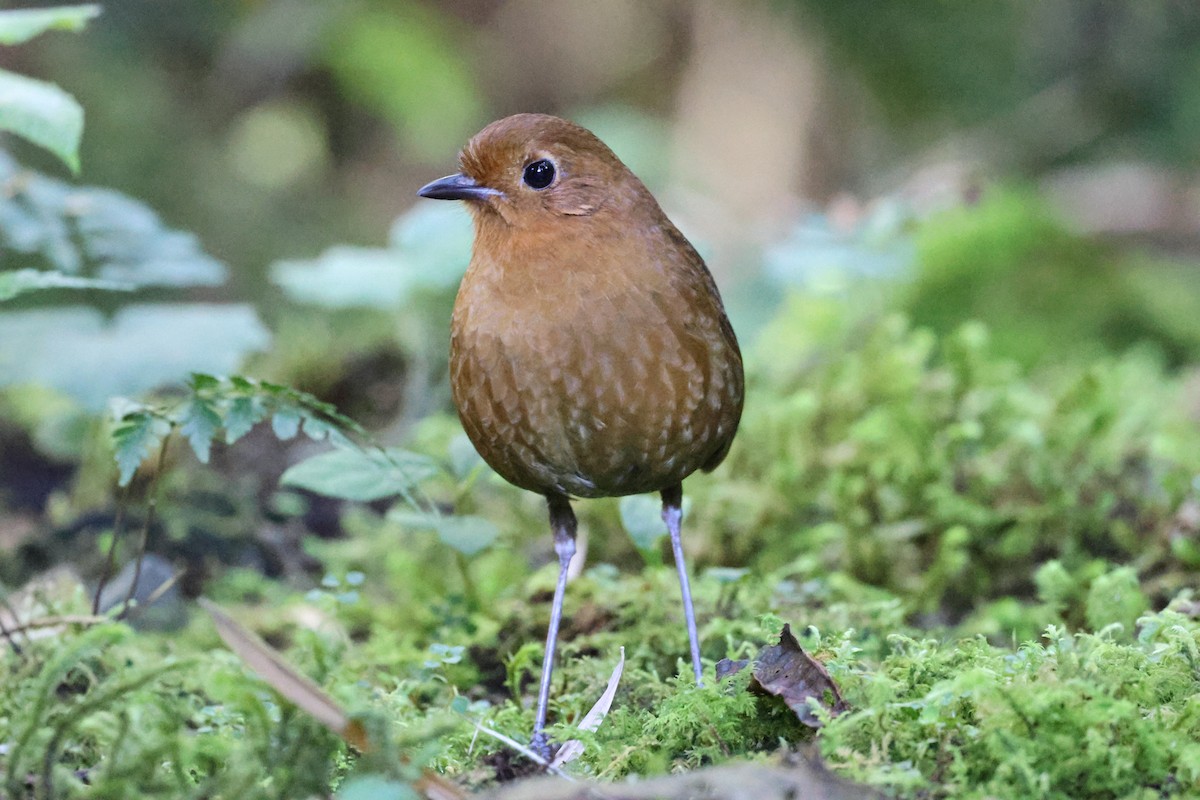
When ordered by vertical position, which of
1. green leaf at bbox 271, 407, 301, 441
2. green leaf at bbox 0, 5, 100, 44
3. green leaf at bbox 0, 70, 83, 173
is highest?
green leaf at bbox 0, 5, 100, 44

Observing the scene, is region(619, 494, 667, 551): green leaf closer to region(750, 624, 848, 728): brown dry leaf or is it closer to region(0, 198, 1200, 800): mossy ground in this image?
region(0, 198, 1200, 800): mossy ground

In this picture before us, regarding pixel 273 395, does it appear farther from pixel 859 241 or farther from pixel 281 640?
pixel 859 241

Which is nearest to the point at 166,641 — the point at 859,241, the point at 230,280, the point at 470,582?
the point at 470,582

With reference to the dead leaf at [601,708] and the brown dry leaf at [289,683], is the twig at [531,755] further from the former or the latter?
the brown dry leaf at [289,683]

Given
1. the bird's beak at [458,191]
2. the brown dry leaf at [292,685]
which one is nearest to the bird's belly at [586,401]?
the bird's beak at [458,191]

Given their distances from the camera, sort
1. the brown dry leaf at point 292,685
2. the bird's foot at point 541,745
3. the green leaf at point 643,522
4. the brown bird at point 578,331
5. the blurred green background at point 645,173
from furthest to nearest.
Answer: the blurred green background at point 645,173 → the green leaf at point 643,522 → the brown bird at point 578,331 → the bird's foot at point 541,745 → the brown dry leaf at point 292,685

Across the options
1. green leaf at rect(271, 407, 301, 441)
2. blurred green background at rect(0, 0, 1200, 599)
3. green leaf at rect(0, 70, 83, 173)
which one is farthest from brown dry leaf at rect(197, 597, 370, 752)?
blurred green background at rect(0, 0, 1200, 599)
